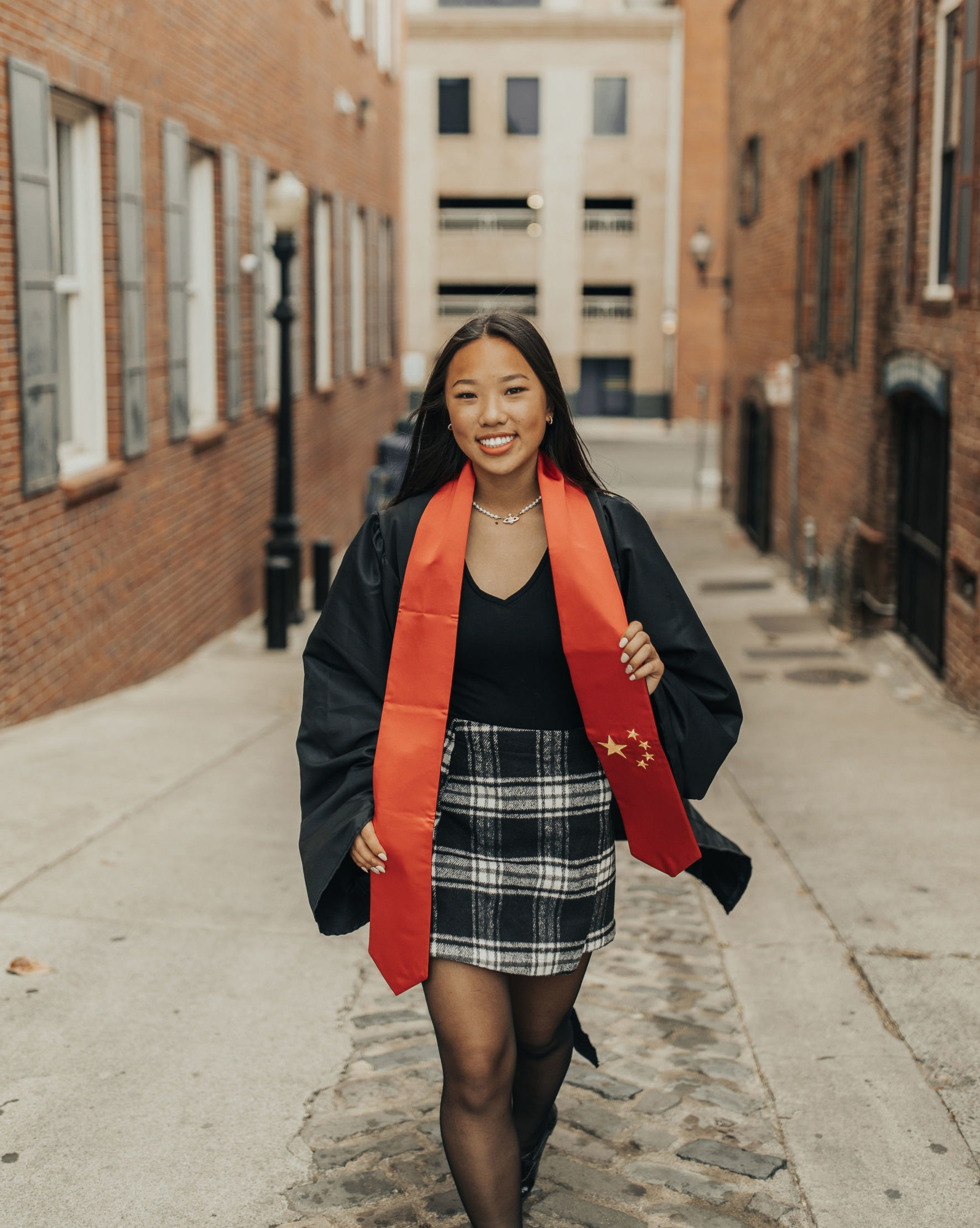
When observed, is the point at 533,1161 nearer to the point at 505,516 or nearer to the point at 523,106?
the point at 505,516

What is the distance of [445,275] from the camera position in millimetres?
46469

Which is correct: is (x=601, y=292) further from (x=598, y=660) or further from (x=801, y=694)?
(x=598, y=660)

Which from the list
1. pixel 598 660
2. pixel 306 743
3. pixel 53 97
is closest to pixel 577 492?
pixel 598 660

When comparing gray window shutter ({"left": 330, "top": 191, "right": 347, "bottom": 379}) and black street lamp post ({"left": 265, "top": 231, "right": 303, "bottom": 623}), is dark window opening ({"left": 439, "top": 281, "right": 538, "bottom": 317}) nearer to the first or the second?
gray window shutter ({"left": 330, "top": 191, "right": 347, "bottom": 379})

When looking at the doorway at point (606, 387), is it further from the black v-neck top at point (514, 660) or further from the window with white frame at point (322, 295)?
the black v-neck top at point (514, 660)

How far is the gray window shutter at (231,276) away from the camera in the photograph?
12891mm

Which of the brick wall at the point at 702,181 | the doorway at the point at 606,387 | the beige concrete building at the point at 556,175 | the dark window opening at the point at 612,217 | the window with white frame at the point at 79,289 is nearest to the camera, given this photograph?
the window with white frame at the point at 79,289

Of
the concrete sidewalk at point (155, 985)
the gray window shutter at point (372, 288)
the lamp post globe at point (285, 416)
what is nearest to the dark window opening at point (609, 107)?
the gray window shutter at point (372, 288)

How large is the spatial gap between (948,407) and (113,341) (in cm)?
568

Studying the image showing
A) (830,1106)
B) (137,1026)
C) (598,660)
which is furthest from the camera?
(137,1026)

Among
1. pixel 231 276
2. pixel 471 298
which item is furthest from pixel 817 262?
pixel 471 298

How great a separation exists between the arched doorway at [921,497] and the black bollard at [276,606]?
5.07m

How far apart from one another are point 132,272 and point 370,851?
771cm

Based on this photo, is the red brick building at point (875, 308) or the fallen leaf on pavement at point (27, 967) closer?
the fallen leaf on pavement at point (27, 967)
